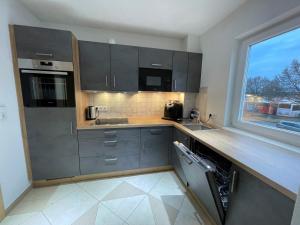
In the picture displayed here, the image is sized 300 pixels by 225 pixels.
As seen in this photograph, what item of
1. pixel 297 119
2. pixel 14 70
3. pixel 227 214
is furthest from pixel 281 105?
pixel 14 70

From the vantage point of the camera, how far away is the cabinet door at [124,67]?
2.04 m

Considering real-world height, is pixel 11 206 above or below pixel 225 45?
below

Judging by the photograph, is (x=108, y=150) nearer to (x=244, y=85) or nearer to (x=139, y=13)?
(x=139, y=13)

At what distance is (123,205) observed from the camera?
5.31 feet

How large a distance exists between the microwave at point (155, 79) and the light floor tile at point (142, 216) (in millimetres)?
1562

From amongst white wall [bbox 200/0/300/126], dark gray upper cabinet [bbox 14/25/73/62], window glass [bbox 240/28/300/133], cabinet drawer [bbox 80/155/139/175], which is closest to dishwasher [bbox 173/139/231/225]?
window glass [bbox 240/28/300/133]

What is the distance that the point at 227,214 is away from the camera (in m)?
1.16

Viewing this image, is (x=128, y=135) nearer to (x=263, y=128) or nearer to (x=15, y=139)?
(x=15, y=139)

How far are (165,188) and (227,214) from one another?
0.89 metres

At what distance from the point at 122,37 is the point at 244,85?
196cm

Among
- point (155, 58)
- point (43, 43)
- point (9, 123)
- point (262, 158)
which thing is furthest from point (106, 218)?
point (155, 58)

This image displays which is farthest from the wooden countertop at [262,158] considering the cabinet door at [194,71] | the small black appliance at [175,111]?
the cabinet door at [194,71]

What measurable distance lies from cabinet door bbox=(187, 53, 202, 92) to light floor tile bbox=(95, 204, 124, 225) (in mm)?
2013

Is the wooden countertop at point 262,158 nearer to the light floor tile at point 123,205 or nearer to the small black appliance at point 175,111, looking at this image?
the small black appliance at point 175,111
